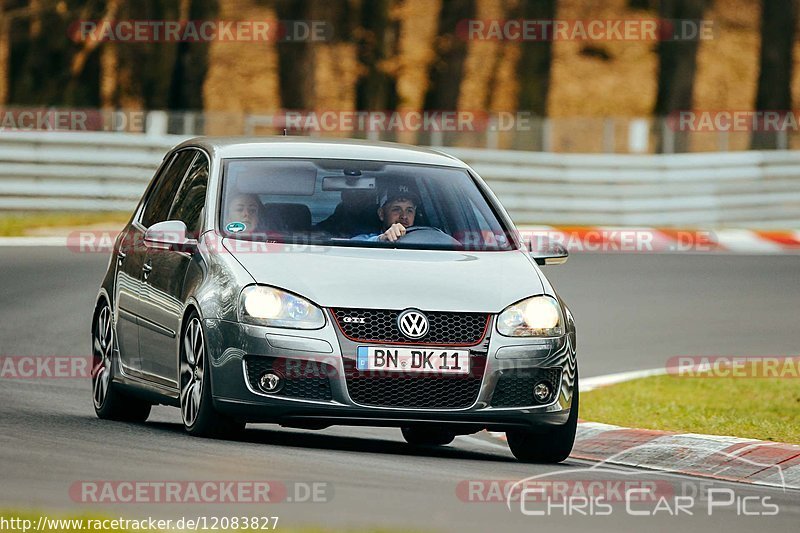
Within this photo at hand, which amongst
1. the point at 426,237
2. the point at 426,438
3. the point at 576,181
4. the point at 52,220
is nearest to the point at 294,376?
the point at 426,237

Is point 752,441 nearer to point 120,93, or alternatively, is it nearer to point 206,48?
point 206,48

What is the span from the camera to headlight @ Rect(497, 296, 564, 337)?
9.50 m

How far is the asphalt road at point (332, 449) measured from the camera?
23.9ft

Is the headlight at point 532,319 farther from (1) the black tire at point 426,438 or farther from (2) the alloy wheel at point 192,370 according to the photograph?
(1) the black tire at point 426,438

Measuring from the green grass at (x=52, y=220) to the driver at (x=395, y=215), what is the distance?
14.0 m

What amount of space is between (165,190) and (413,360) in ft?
8.30

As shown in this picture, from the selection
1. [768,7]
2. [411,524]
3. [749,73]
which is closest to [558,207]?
[768,7]

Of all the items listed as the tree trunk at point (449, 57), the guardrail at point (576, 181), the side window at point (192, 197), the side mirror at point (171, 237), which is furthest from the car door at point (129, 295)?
the tree trunk at point (449, 57)

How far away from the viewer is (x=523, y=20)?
4388 cm

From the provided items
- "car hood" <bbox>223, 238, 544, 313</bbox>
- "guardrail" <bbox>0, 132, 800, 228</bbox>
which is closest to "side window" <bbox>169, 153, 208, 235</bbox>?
"car hood" <bbox>223, 238, 544, 313</bbox>

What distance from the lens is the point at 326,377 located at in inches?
364

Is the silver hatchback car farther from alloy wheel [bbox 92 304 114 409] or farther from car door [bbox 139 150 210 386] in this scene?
alloy wheel [bbox 92 304 114 409]

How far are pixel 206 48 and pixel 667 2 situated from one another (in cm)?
1173

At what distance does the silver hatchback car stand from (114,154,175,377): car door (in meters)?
0.02
